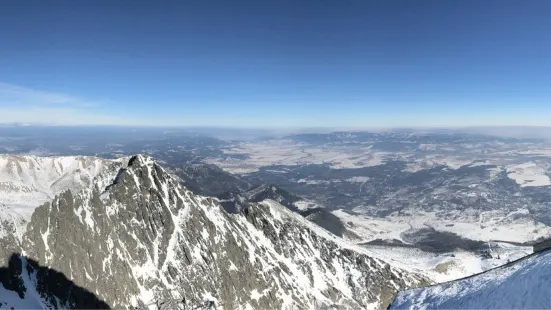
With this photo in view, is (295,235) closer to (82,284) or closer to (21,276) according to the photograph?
(82,284)

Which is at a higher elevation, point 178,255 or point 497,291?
point 497,291

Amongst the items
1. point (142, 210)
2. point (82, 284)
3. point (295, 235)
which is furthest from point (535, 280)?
point (295, 235)

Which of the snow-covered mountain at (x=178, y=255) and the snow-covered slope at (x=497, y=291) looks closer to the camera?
the snow-covered slope at (x=497, y=291)

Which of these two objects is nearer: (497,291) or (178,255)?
(497,291)

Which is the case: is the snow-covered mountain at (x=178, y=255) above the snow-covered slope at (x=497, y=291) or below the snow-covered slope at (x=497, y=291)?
below
